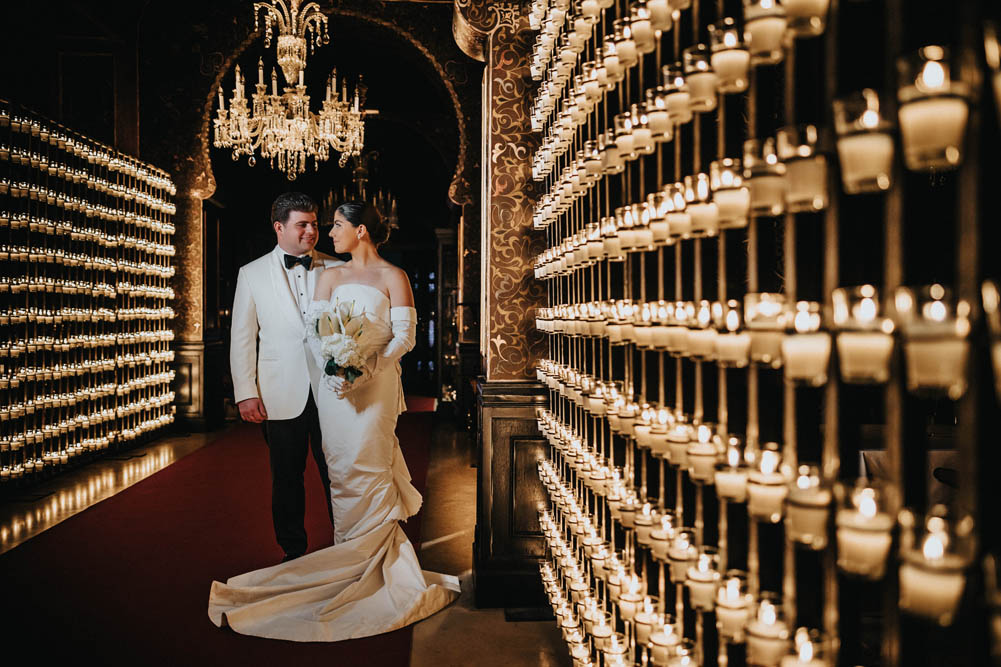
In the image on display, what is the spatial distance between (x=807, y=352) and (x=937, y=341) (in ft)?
0.72

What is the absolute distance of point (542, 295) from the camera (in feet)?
12.4

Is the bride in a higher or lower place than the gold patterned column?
lower

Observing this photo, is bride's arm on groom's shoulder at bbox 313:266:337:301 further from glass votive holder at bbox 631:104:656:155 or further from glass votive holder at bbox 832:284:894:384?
glass votive holder at bbox 832:284:894:384

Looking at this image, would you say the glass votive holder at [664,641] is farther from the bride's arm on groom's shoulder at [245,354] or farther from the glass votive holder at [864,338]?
the bride's arm on groom's shoulder at [245,354]

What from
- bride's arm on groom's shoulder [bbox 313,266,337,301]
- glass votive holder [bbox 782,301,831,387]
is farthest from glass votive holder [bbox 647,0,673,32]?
bride's arm on groom's shoulder [bbox 313,266,337,301]

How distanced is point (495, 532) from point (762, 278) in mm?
2737

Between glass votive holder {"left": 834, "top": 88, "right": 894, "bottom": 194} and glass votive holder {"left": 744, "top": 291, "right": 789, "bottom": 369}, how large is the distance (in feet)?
0.77

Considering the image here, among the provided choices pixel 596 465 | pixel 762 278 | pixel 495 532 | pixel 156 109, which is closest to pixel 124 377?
pixel 156 109

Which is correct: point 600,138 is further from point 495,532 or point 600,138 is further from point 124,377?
point 124,377

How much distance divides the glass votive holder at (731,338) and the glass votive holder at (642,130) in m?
0.51

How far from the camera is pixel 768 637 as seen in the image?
41.7 inches

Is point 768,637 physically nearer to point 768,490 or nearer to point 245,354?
point 768,490

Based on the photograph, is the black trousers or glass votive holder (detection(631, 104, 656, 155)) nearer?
glass votive holder (detection(631, 104, 656, 155))

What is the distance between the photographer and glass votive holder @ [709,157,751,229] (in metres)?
1.13
